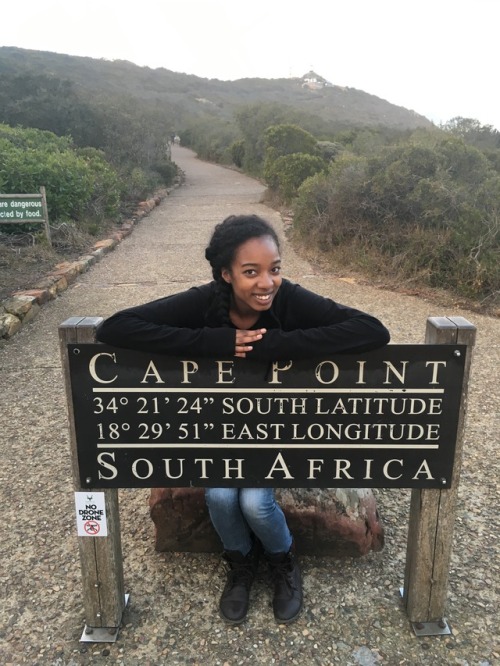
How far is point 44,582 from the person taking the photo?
239 cm

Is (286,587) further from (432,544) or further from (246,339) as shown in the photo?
(246,339)

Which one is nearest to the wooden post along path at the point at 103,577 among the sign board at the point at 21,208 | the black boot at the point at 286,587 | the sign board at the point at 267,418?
the sign board at the point at 267,418

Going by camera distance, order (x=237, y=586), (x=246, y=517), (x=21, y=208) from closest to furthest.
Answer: (x=246, y=517) → (x=237, y=586) → (x=21, y=208)

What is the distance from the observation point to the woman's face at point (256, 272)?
1.82 meters

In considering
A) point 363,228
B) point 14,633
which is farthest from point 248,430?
point 363,228

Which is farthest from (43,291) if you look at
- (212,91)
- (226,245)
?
(212,91)

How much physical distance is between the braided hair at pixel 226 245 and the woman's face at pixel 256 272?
0.07 feet

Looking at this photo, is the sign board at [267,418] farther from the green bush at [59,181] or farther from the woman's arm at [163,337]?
the green bush at [59,181]

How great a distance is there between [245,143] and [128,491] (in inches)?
898

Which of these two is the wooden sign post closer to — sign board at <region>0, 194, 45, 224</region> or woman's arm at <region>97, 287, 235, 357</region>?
woman's arm at <region>97, 287, 235, 357</region>

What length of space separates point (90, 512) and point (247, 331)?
858 mm

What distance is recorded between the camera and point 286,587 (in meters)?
2.22

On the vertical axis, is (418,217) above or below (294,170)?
below

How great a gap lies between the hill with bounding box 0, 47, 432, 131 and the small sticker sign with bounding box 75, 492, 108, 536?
49.3 m
